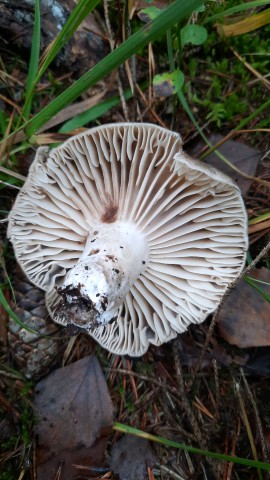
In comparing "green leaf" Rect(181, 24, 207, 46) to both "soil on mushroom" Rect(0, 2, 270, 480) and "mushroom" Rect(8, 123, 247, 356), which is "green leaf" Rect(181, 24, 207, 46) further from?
"mushroom" Rect(8, 123, 247, 356)

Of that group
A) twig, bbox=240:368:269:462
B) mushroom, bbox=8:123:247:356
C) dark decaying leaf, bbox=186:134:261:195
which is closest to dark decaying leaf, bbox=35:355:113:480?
mushroom, bbox=8:123:247:356

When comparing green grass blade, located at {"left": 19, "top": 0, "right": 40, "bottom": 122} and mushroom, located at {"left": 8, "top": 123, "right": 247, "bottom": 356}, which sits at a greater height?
green grass blade, located at {"left": 19, "top": 0, "right": 40, "bottom": 122}

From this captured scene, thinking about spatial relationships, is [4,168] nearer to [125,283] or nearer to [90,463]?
[125,283]

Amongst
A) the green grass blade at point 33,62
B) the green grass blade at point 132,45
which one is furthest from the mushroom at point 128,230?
the green grass blade at point 33,62

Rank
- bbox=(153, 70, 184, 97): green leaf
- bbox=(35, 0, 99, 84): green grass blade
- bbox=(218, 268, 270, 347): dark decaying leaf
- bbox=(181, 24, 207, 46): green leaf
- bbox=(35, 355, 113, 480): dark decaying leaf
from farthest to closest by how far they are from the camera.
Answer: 1. bbox=(218, 268, 270, 347): dark decaying leaf
2. bbox=(35, 355, 113, 480): dark decaying leaf
3. bbox=(153, 70, 184, 97): green leaf
4. bbox=(181, 24, 207, 46): green leaf
5. bbox=(35, 0, 99, 84): green grass blade

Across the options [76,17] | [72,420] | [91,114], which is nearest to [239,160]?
[91,114]

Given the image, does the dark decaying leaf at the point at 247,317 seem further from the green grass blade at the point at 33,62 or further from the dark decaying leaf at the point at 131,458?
the green grass blade at the point at 33,62
